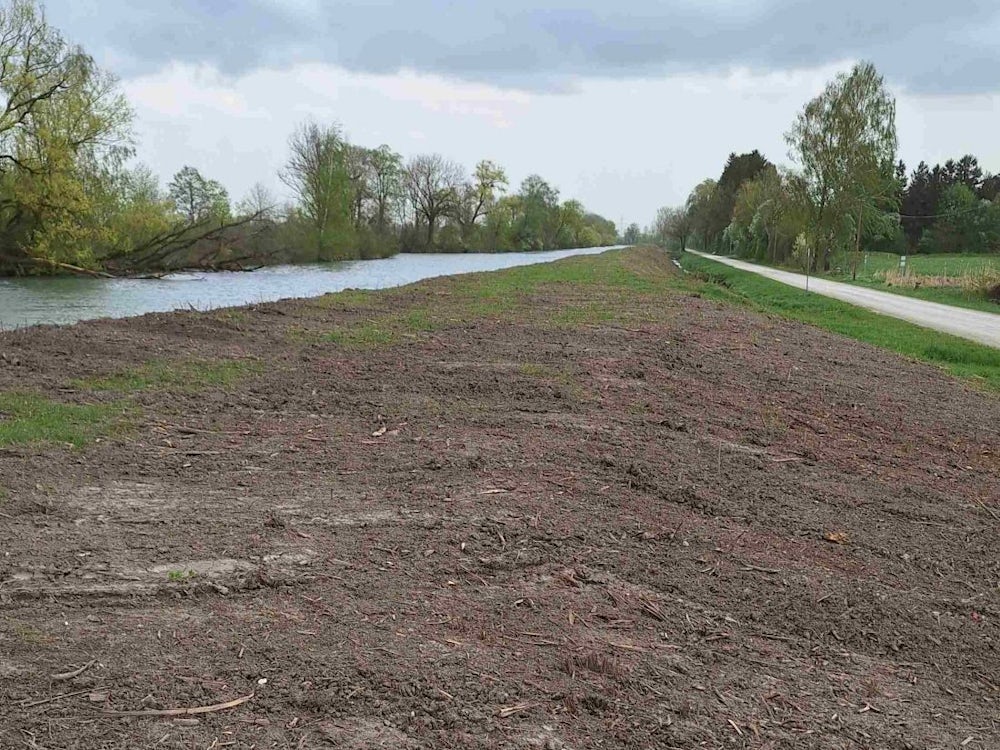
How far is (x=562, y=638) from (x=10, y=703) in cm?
187

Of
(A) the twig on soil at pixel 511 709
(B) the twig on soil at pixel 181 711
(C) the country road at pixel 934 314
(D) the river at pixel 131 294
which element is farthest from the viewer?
(C) the country road at pixel 934 314

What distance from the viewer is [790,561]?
3.75 m

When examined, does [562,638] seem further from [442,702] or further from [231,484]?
[231,484]

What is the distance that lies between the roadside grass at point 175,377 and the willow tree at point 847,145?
36.4m

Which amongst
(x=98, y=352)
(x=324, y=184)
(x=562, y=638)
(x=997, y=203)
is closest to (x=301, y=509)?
(x=562, y=638)

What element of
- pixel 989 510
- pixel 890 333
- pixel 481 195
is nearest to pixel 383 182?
pixel 481 195

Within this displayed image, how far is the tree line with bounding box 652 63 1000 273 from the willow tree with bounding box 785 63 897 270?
0.16ft

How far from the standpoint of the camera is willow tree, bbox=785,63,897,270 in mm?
36281

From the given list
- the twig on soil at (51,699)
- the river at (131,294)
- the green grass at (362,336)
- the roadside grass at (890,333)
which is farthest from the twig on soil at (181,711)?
the river at (131,294)

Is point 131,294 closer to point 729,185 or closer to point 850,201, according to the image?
point 850,201

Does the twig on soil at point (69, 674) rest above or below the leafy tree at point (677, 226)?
below

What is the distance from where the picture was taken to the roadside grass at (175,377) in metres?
6.49

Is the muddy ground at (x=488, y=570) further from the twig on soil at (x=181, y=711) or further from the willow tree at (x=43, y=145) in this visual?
the willow tree at (x=43, y=145)

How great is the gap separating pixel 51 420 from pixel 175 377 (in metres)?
1.75
